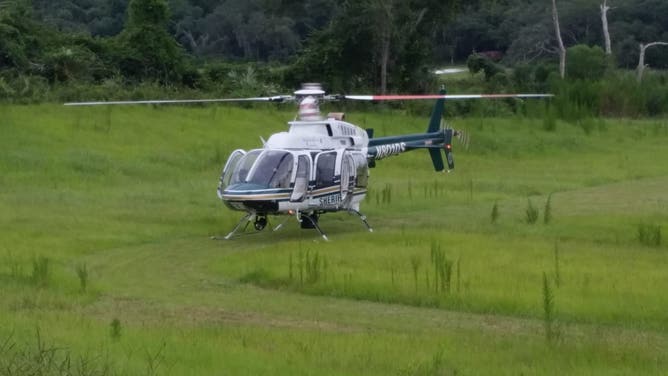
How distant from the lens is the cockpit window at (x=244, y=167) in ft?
58.0

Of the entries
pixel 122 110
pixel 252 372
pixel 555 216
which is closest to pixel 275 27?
pixel 122 110

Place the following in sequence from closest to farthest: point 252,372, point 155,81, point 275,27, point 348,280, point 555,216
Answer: point 252,372
point 348,280
point 555,216
point 155,81
point 275,27

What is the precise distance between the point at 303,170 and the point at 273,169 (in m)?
0.46

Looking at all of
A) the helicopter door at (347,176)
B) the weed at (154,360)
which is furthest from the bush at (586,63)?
the weed at (154,360)

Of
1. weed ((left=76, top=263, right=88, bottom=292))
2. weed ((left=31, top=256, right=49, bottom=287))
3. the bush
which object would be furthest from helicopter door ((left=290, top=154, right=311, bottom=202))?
the bush

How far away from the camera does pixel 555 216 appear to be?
65.0ft

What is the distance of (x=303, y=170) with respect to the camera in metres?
17.9

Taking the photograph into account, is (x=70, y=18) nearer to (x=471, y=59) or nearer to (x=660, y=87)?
(x=471, y=59)

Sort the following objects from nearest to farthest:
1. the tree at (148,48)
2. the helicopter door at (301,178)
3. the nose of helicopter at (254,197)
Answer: the nose of helicopter at (254,197), the helicopter door at (301,178), the tree at (148,48)

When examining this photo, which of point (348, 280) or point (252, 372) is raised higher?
point (252, 372)

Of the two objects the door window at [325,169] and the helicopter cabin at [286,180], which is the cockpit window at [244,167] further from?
the door window at [325,169]

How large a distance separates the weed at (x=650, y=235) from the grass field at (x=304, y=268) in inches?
1.0

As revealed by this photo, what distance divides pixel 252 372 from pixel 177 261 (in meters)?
7.45

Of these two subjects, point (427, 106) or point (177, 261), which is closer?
point (177, 261)
